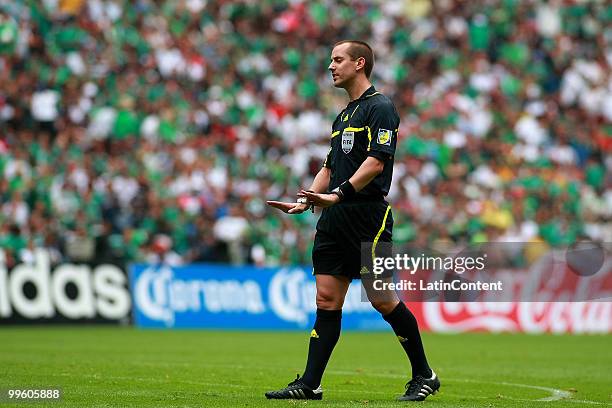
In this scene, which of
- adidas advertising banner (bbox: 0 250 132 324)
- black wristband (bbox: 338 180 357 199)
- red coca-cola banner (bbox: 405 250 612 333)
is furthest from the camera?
red coca-cola banner (bbox: 405 250 612 333)

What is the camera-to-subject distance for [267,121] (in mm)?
25297

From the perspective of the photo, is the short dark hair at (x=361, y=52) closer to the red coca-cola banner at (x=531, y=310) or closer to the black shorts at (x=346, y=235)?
the black shorts at (x=346, y=235)

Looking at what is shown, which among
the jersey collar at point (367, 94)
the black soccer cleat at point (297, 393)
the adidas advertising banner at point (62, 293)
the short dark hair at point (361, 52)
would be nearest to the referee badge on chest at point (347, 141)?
the jersey collar at point (367, 94)

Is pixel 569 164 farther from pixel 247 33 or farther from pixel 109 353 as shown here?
pixel 109 353

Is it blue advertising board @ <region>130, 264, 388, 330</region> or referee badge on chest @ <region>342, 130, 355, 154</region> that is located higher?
referee badge on chest @ <region>342, 130, 355, 154</region>

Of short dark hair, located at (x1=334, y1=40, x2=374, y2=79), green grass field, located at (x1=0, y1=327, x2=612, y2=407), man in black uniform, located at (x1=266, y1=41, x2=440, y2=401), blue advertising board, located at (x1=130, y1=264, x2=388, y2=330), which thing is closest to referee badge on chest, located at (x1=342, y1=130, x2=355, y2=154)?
man in black uniform, located at (x1=266, y1=41, x2=440, y2=401)

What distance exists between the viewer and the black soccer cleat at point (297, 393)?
8234 mm

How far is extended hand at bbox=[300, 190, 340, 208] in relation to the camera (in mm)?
8023

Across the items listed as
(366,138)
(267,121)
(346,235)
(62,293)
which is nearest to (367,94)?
(366,138)

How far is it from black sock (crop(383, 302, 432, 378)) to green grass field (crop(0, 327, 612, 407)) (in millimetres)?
283

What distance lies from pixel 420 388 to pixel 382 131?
187 centimetres

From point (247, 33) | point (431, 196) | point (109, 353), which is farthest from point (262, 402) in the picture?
point (247, 33)

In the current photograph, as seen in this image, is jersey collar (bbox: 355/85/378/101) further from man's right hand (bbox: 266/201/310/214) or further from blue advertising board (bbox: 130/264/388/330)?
blue advertising board (bbox: 130/264/388/330)

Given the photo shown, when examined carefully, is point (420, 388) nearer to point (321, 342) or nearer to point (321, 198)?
point (321, 342)
